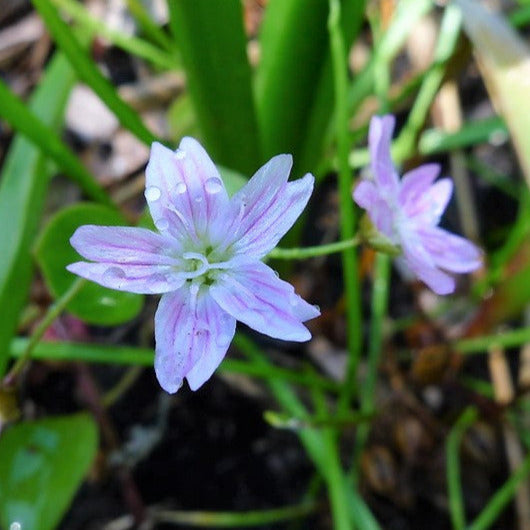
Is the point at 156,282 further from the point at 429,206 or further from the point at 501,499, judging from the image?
the point at 501,499

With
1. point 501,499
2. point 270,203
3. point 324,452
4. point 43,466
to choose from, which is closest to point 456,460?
point 501,499

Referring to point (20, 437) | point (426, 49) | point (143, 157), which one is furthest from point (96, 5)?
point (20, 437)

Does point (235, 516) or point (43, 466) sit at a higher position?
point (43, 466)

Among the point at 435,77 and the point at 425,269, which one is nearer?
the point at 425,269

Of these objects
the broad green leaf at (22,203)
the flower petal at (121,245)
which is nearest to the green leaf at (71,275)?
the broad green leaf at (22,203)

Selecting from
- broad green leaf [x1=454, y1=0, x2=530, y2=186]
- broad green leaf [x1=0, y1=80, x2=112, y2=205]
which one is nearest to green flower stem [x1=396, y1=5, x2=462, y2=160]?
broad green leaf [x1=454, y1=0, x2=530, y2=186]

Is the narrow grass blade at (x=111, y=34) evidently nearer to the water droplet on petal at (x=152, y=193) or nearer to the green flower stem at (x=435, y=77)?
the green flower stem at (x=435, y=77)

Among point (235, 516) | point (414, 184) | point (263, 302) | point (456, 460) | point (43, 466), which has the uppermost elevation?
point (263, 302)
